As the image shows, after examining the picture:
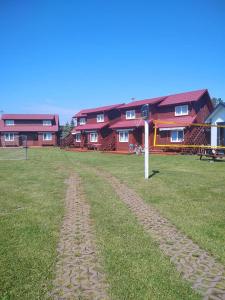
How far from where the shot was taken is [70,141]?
5422 cm

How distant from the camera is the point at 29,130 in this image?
199ft

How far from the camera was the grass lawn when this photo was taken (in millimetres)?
4320

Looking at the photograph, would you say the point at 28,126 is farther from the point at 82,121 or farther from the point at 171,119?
the point at 171,119

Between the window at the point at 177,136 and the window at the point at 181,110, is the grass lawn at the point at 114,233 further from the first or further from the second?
the window at the point at 181,110

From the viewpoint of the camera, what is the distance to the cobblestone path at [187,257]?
4.31 metres

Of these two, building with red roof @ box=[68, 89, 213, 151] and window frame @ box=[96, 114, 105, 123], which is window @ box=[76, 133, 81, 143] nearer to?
building with red roof @ box=[68, 89, 213, 151]

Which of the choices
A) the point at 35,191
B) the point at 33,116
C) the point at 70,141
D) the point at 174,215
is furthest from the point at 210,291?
the point at 33,116

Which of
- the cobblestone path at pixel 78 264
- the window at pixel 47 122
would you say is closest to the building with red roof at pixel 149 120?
the window at pixel 47 122

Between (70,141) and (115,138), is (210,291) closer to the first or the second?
(115,138)

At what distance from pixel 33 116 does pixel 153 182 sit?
181 feet

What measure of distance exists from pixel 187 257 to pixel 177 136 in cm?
3062

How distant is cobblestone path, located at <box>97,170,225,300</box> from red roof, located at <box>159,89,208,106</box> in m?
29.3

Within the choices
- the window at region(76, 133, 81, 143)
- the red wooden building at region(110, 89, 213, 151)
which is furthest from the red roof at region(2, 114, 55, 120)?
the red wooden building at region(110, 89, 213, 151)

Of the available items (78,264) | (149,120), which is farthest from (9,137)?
(78,264)
